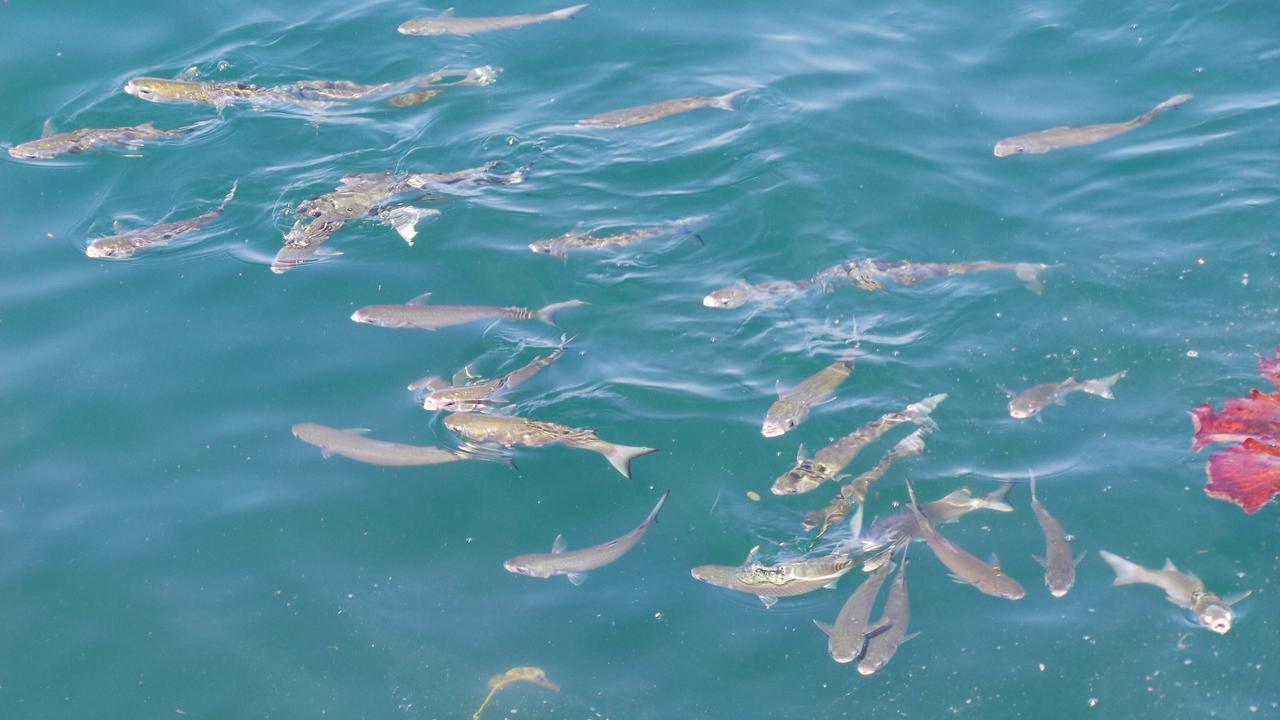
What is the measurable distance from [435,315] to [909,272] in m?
4.24

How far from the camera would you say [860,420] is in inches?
303

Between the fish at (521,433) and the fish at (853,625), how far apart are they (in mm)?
1861

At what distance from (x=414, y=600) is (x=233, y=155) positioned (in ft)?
19.7

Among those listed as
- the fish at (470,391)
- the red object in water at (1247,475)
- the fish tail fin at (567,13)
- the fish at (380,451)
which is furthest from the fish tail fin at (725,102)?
the red object in water at (1247,475)

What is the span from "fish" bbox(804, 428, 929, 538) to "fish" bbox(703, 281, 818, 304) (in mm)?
1825

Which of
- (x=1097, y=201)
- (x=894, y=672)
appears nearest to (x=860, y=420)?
(x=894, y=672)

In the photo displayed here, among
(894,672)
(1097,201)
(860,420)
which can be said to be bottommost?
(894,672)

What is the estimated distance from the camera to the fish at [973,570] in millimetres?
6527

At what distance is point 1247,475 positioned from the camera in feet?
22.2

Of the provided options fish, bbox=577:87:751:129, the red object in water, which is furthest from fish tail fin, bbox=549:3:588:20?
the red object in water

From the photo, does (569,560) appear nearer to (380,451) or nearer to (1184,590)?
(380,451)

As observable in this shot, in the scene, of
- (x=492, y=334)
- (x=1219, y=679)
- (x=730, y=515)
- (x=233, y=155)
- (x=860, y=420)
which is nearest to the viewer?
(x=1219, y=679)

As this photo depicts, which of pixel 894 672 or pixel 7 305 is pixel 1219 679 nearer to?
pixel 894 672

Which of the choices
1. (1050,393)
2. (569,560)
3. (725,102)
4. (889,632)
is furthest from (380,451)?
(725,102)
